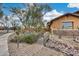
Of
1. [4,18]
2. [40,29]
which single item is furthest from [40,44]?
[4,18]

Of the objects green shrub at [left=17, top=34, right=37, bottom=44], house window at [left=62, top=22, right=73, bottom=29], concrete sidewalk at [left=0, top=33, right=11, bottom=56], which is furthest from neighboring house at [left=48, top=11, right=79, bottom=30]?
concrete sidewalk at [left=0, top=33, right=11, bottom=56]

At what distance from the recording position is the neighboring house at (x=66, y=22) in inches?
77.1

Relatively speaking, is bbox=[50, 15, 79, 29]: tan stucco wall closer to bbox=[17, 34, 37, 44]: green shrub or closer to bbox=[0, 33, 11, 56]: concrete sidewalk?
bbox=[17, 34, 37, 44]: green shrub

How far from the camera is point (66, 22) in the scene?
1.99 metres

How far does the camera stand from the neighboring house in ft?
6.43

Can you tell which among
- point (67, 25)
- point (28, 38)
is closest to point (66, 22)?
point (67, 25)

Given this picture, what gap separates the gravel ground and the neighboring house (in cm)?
21

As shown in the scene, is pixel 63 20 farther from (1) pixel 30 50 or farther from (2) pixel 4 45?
(2) pixel 4 45

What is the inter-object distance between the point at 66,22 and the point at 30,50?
43 centimetres

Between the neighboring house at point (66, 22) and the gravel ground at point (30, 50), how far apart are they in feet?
0.70

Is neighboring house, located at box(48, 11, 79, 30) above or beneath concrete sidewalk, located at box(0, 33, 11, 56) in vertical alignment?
above

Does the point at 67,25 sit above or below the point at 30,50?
above

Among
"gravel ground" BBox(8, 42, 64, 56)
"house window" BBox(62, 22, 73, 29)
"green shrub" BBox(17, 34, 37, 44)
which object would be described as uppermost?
"house window" BBox(62, 22, 73, 29)

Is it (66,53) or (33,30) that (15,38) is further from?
(66,53)
